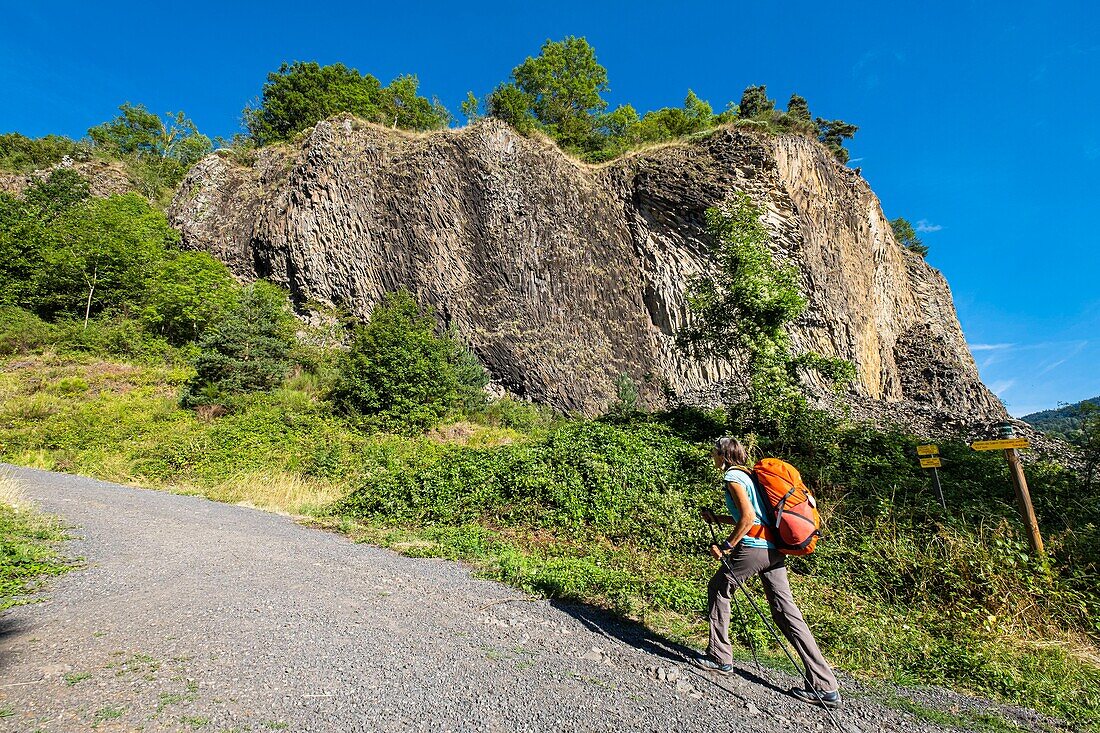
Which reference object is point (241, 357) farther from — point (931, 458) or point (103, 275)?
point (931, 458)

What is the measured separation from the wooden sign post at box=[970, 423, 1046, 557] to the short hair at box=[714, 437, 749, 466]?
4.89m

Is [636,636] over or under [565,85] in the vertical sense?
under

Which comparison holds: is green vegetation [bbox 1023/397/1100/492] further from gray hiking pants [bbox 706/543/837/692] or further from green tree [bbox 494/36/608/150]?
green tree [bbox 494/36/608/150]

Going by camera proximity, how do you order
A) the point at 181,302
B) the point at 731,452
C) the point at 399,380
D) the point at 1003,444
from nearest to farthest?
the point at 731,452, the point at 1003,444, the point at 399,380, the point at 181,302

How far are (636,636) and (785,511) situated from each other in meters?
1.81

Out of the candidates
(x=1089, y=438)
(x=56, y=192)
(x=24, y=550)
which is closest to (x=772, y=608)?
(x=24, y=550)

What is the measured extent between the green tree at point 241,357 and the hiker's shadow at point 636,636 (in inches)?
644

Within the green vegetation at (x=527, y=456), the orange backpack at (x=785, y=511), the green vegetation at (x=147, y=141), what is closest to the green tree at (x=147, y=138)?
the green vegetation at (x=147, y=141)

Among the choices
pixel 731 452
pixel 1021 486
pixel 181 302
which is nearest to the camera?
A: pixel 731 452

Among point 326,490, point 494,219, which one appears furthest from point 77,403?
point 494,219

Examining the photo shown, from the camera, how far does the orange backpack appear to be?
3312 mm

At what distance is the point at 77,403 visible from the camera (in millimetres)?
15109

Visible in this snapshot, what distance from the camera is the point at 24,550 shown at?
4.58m

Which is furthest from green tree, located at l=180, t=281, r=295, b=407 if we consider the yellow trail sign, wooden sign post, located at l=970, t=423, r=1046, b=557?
wooden sign post, located at l=970, t=423, r=1046, b=557
